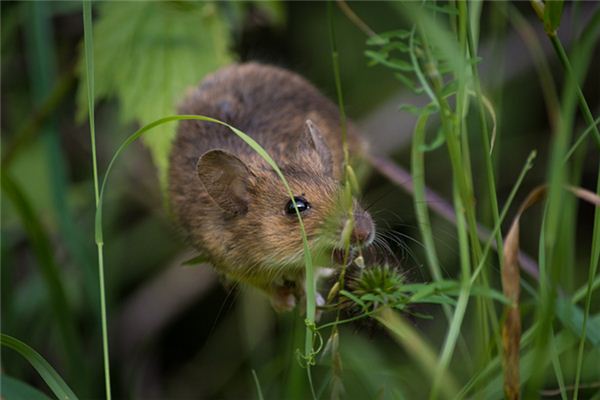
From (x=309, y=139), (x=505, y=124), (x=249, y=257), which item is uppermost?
(x=309, y=139)

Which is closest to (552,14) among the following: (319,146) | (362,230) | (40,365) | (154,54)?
(362,230)

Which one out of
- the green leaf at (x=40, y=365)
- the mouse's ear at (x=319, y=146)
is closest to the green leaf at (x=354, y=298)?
the green leaf at (x=40, y=365)

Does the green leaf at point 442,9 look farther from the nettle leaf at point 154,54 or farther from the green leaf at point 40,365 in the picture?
the nettle leaf at point 154,54

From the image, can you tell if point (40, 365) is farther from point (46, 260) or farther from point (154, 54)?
point (154, 54)

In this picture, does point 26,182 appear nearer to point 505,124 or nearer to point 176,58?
point 176,58

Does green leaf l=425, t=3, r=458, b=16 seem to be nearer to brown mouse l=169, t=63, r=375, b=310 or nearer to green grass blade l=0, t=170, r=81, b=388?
brown mouse l=169, t=63, r=375, b=310

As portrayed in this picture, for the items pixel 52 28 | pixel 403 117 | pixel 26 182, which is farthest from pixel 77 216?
pixel 403 117

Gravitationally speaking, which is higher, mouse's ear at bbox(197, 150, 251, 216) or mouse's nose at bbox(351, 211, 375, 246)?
mouse's ear at bbox(197, 150, 251, 216)

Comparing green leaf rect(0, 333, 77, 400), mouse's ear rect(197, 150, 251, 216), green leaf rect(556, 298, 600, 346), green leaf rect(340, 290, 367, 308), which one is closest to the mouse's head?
mouse's ear rect(197, 150, 251, 216)

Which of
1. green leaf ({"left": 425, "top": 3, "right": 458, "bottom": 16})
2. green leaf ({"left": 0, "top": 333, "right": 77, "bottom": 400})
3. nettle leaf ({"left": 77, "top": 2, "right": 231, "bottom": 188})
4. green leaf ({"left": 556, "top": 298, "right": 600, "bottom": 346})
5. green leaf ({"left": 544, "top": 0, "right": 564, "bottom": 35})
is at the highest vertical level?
nettle leaf ({"left": 77, "top": 2, "right": 231, "bottom": 188})
